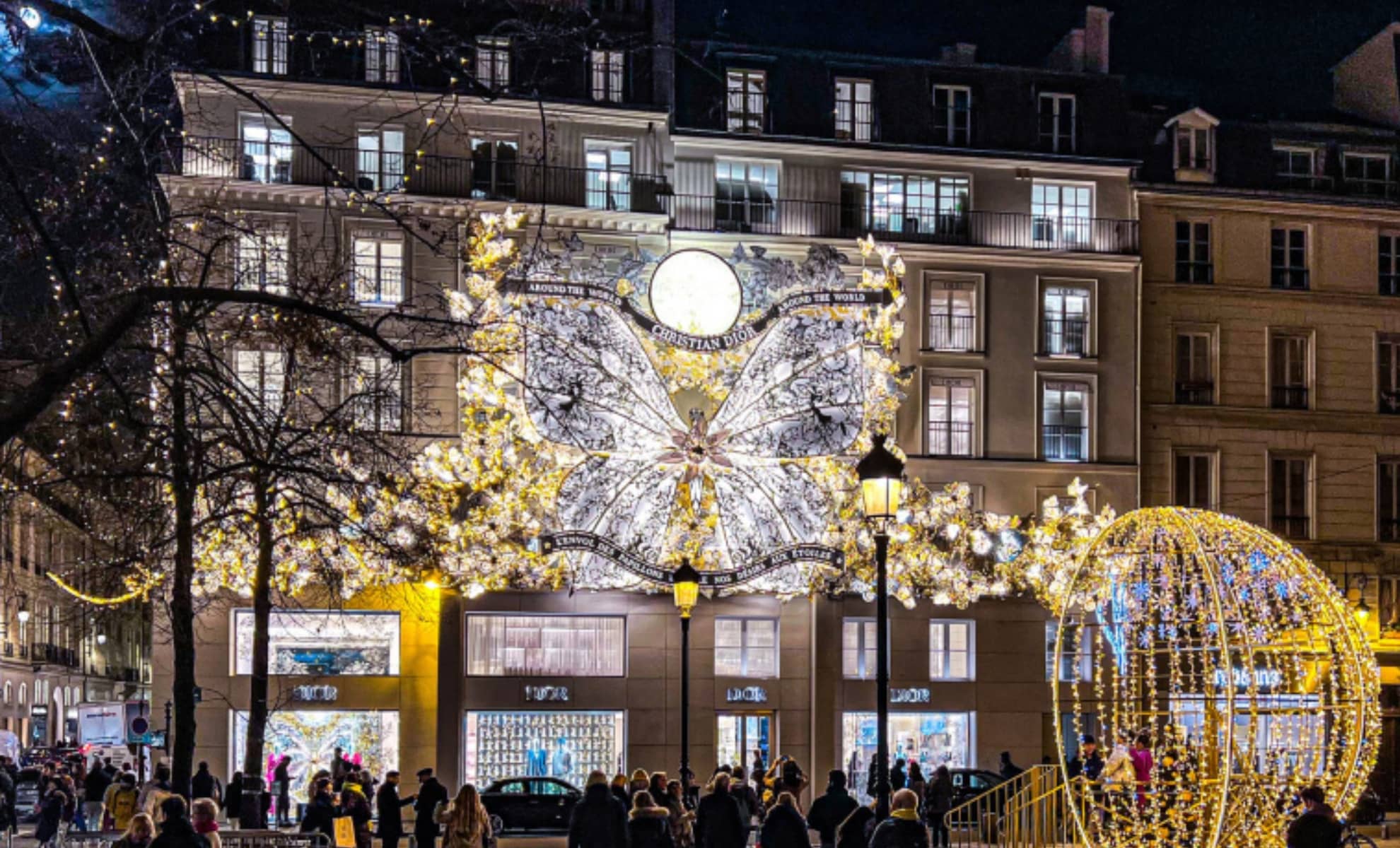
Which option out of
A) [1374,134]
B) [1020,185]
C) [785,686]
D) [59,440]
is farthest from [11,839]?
[1374,134]

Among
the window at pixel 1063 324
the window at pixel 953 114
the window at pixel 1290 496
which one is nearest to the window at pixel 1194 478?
the window at pixel 1290 496

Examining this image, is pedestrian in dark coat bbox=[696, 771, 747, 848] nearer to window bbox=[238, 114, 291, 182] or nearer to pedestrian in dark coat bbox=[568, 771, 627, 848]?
pedestrian in dark coat bbox=[568, 771, 627, 848]

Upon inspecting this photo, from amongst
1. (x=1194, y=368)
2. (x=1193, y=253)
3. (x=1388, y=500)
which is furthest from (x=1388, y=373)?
(x=1193, y=253)

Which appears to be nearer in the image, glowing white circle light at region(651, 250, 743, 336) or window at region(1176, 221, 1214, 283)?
glowing white circle light at region(651, 250, 743, 336)

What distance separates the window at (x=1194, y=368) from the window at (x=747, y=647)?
14549 mm

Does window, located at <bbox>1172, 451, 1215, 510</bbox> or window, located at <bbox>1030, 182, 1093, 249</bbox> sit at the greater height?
window, located at <bbox>1030, 182, 1093, 249</bbox>

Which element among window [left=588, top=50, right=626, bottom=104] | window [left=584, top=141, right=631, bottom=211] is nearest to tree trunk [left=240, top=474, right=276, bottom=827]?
window [left=584, top=141, right=631, bottom=211]

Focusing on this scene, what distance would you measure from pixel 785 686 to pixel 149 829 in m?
35.5

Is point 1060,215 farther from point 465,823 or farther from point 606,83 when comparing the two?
point 465,823

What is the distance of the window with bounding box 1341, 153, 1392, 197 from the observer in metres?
59.7

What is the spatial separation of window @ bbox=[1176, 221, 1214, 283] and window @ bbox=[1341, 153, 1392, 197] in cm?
540

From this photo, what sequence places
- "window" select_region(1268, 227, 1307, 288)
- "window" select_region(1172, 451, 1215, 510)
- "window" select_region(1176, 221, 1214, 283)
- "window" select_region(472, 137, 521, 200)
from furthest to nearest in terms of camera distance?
"window" select_region(1268, 227, 1307, 288), "window" select_region(1176, 221, 1214, 283), "window" select_region(1172, 451, 1215, 510), "window" select_region(472, 137, 521, 200)

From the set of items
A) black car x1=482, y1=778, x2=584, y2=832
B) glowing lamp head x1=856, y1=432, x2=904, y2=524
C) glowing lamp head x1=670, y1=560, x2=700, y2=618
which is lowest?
black car x1=482, y1=778, x2=584, y2=832

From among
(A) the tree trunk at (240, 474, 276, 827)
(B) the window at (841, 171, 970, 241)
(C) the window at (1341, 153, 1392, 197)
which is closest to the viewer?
(A) the tree trunk at (240, 474, 276, 827)
